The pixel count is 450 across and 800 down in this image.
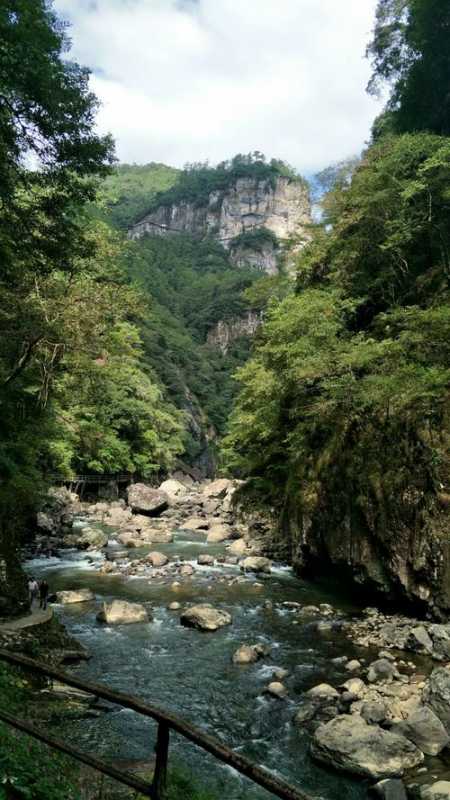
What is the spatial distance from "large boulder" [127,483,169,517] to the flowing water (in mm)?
15538

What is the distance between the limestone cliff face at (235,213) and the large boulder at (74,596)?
146 metres

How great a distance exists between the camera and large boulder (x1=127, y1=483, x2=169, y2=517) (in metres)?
33.8

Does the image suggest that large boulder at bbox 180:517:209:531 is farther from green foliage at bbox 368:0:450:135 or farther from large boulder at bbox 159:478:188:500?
green foliage at bbox 368:0:450:135

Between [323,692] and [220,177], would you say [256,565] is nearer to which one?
[323,692]

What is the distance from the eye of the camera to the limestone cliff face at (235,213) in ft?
506

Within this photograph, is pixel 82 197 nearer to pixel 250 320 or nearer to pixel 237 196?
pixel 250 320

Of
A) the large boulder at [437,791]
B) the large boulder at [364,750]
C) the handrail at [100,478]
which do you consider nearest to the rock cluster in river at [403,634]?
the large boulder at [364,750]

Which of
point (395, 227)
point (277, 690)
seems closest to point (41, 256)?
point (277, 690)

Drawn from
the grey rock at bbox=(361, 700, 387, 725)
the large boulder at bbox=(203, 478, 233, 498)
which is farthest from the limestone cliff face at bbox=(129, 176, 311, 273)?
the grey rock at bbox=(361, 700, 387, 725)

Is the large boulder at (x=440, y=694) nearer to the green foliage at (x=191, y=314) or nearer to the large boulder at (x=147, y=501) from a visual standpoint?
the large boulder at (x=147, y=501)

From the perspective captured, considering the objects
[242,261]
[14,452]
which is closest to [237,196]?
[242,261]

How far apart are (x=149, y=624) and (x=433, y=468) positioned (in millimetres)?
7960

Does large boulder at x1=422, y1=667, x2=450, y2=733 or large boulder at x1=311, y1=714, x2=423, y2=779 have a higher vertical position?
large boulder at x1=422, y1=667, x2=450, y2=733

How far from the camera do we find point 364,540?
1416 centimetres
